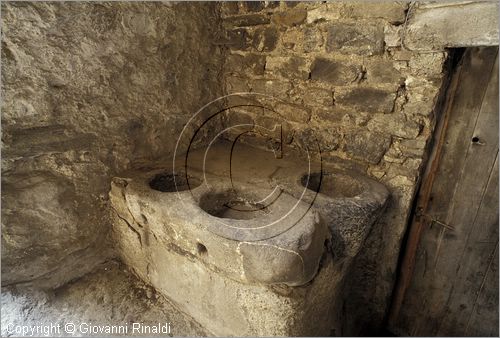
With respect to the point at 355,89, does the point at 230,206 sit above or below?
below

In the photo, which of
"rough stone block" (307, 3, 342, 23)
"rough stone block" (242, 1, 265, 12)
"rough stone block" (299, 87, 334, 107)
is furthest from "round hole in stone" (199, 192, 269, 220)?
"rough stone block" (242, 1, 265, 12)

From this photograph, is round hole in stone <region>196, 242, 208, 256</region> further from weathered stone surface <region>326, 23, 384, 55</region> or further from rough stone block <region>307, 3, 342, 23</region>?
rough stone block <region>307, 3, 342, 23</region>

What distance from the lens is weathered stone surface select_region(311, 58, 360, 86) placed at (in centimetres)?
161

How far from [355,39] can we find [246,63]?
2.65 feet

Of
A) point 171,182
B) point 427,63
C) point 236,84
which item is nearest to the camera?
point 427,63

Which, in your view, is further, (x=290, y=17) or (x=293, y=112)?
(x=293, y=112)

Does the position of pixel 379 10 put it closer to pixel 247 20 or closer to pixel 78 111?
pixel 247 20

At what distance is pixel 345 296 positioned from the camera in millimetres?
1823

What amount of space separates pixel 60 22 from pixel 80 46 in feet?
0.43

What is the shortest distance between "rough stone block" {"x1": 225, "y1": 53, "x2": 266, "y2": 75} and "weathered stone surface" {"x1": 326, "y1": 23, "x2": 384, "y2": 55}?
513 mm

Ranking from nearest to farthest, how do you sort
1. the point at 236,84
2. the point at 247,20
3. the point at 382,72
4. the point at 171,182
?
the point at 382,72, the point at 171,182, the point at 247,20, the point at 236,84

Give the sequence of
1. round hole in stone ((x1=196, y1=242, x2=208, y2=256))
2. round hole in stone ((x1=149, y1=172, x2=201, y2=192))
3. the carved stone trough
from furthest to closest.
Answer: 1. round hole in stone ((x1=149, y1=172, x2=201, y2=192))
2. round hole in stone ((x1=196, y1=242, x2=208, y2=256))
3. the carved stone trough

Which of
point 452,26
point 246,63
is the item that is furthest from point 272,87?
point 452,26

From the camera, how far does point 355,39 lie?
154 cm
